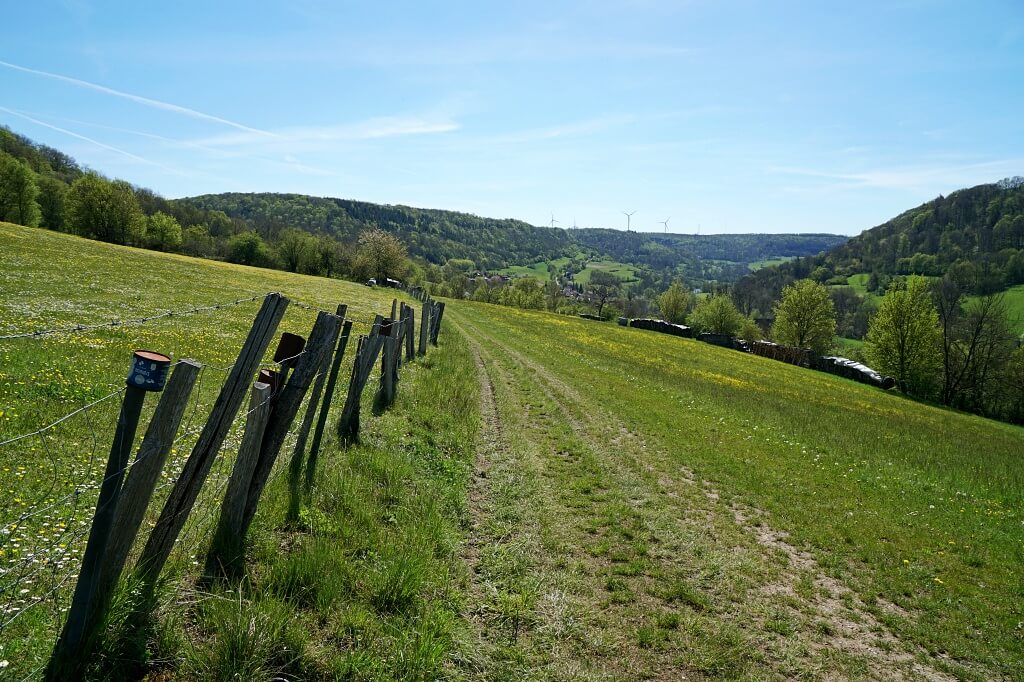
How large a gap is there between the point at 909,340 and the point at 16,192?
383 feet

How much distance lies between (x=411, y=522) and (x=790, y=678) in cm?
464

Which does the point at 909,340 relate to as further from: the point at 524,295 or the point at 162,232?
the point at 162,232

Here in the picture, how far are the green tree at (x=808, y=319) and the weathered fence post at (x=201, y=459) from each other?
8707 centimetres

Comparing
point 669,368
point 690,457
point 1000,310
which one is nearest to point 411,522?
Result: point 690,457

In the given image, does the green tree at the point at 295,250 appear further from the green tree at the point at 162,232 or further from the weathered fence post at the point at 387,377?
the weathered fence post at the point at 387,377

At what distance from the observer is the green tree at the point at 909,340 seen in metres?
59.0

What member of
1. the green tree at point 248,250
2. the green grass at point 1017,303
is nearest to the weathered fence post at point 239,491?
the green tree at point 248,250

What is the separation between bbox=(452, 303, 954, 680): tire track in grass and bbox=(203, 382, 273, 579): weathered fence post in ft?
14.1

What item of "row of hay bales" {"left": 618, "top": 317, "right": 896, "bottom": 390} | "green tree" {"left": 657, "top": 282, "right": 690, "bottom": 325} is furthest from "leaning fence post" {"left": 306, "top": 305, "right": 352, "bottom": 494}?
"green tree" {"left": 657, "top": 282, "right": 690, "bottom": 325}

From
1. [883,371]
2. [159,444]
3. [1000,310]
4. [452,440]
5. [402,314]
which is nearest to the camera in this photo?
[159,444]

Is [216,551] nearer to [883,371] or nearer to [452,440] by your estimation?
[452,440]

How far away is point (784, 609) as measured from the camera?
21.4ft

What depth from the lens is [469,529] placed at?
7.56m

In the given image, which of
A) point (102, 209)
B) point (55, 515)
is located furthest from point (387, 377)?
point (102, 209)
